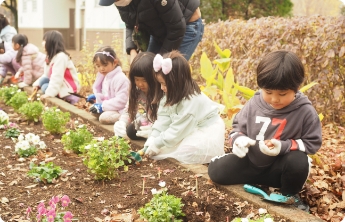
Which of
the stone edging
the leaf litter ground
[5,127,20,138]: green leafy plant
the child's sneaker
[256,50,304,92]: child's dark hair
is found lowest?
[5,127,20,138]: green leafy plant

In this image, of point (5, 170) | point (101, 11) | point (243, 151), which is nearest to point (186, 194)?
point (243, 151)

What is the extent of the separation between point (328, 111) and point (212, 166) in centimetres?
229

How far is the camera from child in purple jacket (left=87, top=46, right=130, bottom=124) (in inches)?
186

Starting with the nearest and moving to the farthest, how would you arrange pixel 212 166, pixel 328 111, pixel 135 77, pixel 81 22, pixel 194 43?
pixel 212 166
pixel 135 77
pixel 194 43
pixel 328 111
pixel 81 22

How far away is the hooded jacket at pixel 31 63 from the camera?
763cm

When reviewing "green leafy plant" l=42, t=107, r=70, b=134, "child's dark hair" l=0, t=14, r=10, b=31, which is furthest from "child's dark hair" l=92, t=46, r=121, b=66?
"child's dark hair" l=0, t=14, r=10, b=31

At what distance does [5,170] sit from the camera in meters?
3.41

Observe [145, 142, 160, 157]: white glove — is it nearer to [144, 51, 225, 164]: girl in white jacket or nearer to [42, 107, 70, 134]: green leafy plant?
[144, 51, 225, 164]: girl in white jacket

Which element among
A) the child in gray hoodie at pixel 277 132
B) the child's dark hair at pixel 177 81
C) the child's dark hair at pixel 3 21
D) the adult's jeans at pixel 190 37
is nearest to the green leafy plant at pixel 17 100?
Answer: the adult's jeans at pixel 190 37

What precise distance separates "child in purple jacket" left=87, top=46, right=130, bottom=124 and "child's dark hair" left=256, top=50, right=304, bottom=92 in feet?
8.12

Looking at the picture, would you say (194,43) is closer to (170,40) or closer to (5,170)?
(170,40)

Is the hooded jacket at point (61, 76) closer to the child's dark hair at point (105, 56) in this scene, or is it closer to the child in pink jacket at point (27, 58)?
the child in pink jacket at point (27, 58)

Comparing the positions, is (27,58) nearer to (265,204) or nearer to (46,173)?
(46,173)

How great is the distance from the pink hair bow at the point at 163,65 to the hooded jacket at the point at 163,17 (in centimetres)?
45
